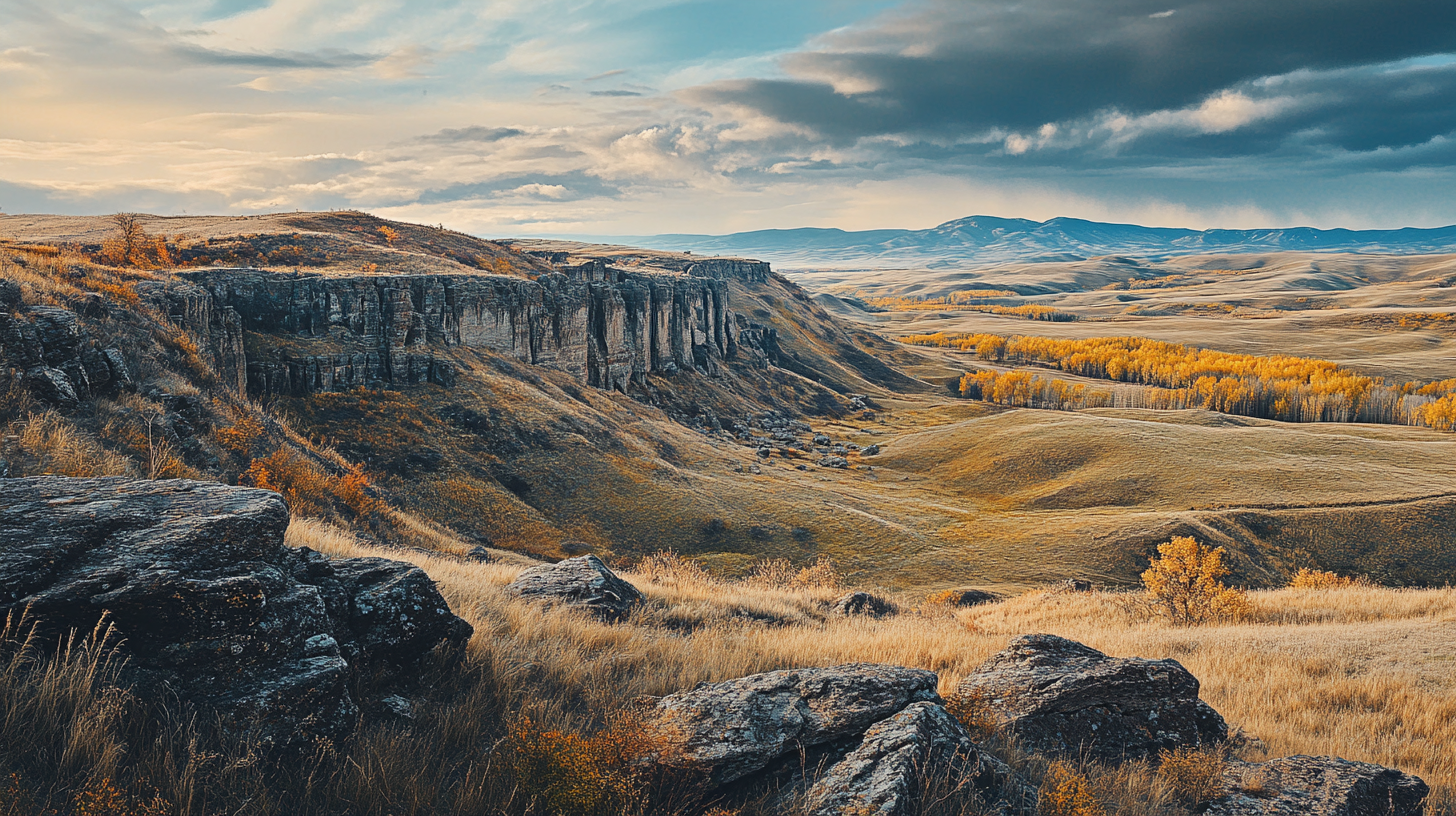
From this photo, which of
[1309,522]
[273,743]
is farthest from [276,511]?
[1309,522]

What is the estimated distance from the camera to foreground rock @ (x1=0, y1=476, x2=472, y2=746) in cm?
627

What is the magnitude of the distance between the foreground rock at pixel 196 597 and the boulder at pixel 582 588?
6342 millimetres

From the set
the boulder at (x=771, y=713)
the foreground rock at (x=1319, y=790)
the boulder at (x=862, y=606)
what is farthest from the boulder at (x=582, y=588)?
the foreground rock at (x=1319, y=790)

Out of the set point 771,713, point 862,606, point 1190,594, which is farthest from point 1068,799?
point 1190,594

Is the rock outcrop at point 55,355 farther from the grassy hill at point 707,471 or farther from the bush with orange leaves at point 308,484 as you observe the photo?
the bush with orange leaves at point 308,484

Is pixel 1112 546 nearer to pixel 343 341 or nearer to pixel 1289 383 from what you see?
pixel 343 341

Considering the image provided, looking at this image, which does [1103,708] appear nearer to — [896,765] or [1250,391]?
[896,765]

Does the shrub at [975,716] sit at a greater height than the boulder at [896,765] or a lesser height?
lesser

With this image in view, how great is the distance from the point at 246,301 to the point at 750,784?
59.4m

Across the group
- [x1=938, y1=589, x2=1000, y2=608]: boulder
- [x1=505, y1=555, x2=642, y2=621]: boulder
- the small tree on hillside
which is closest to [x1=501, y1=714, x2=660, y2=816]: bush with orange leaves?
[x1=505, y1=555, x2=642, y2=621]: boulder

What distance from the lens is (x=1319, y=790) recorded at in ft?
27.6

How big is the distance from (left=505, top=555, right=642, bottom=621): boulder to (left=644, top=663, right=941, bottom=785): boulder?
5.94 metres

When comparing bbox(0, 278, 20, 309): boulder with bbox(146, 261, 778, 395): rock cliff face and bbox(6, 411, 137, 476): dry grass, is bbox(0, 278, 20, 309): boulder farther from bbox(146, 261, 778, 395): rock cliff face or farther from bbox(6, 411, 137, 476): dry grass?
bbox(146, 261, 778, 395): rock cliff face

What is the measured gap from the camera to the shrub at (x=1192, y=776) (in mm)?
8281
